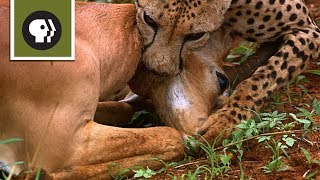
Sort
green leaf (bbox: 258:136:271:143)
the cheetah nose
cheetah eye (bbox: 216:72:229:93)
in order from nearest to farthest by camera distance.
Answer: green leaf (bbox: 258:136:271:143) < the cheetah nose < cheetah eye (bbox: 216:72:229:93)

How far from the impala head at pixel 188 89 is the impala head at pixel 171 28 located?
0.31ft

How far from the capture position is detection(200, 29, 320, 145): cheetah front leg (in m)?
4.84

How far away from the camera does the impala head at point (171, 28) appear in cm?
469

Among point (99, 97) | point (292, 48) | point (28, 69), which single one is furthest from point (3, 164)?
point (292, 48)

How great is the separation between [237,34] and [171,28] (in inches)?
33.7

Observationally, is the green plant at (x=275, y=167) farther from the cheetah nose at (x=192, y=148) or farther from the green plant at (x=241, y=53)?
the green plant at (x=241, y=53)

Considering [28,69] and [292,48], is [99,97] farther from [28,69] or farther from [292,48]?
[292,48]

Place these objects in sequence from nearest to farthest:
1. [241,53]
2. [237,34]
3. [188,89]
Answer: [188,89] < [237,34] < [241,53]

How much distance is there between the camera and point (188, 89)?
16.2ft

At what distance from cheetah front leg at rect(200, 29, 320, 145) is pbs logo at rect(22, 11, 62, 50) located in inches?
40.6

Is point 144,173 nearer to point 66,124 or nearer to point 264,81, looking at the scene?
point 66,124

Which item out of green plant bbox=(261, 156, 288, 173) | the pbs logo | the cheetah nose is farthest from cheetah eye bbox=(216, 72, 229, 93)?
the pbs logo

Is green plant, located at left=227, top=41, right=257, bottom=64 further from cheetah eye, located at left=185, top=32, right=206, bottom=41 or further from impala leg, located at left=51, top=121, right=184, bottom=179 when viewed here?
impala leg, located at left=51, top=121, right=184, bottom=179

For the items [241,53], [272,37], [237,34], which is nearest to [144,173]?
[237,34]
